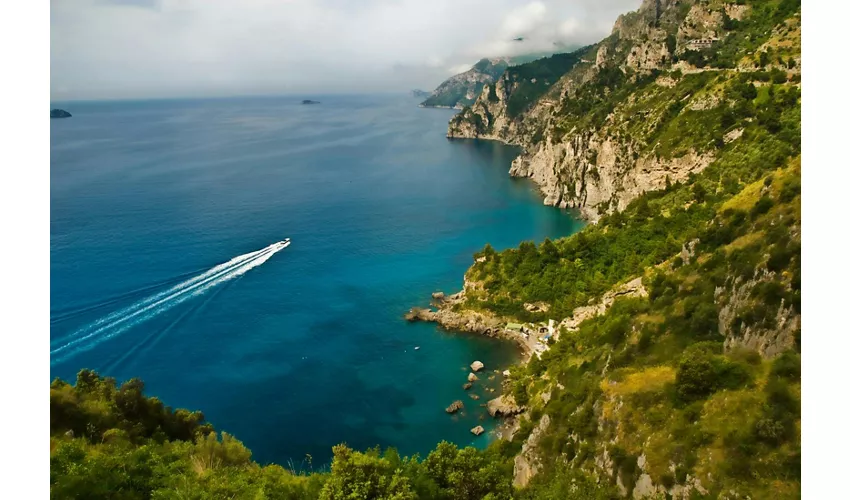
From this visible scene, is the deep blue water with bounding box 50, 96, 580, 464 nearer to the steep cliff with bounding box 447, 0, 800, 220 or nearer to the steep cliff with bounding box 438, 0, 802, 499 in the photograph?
the steep cliff with bounding box 438, 0, 802, 499

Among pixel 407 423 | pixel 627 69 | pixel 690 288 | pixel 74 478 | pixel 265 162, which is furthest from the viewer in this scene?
pixel 265 162

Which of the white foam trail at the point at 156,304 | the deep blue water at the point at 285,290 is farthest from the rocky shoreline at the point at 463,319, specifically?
the white foam trail at the point at 156,304

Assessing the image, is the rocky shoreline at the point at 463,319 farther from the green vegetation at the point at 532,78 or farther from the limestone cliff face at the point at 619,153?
the green vegetation at the point at 532,78

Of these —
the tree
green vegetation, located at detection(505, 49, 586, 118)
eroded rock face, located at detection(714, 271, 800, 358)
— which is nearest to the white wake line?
the tree

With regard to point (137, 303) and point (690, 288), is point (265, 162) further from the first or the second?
point (690, 288)

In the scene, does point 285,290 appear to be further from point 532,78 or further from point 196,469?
point 532,78

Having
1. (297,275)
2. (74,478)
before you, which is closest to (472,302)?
(297,275)

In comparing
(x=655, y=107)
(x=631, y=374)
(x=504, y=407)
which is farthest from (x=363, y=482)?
(x=655, y=107)
